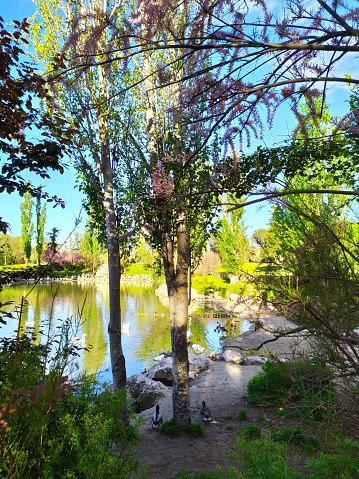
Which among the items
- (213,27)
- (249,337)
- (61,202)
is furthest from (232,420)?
(249,337)

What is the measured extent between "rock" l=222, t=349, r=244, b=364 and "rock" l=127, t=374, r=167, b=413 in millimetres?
2651

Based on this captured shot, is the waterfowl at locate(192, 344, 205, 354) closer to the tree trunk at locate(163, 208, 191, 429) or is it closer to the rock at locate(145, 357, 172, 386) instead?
the rock at locate(145, 357, 172, 386)

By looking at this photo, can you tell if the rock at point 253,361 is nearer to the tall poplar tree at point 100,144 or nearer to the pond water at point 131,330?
the pond water at point 131,330

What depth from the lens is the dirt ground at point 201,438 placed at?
470cm

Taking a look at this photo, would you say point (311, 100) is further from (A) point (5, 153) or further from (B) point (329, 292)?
(A) point (5, 153)

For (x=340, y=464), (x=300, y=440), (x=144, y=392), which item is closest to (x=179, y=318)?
(x=300, y=440)

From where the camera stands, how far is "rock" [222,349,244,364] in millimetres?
10584

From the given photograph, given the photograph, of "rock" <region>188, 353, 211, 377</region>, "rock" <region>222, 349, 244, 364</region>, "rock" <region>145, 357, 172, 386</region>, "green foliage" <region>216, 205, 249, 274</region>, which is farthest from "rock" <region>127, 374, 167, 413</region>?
"green foliage" <region>216, 205, 249, 274</region>

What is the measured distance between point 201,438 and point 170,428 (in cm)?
49

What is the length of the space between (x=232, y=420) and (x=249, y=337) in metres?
7.86

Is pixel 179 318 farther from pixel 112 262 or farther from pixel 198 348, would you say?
pixel 198 348

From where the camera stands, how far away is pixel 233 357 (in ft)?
35.4

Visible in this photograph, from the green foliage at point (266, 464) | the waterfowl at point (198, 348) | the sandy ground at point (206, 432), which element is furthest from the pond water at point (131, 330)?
the green foliage at point (266, 464)

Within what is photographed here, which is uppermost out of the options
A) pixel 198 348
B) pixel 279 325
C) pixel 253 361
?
pixel 279 325
